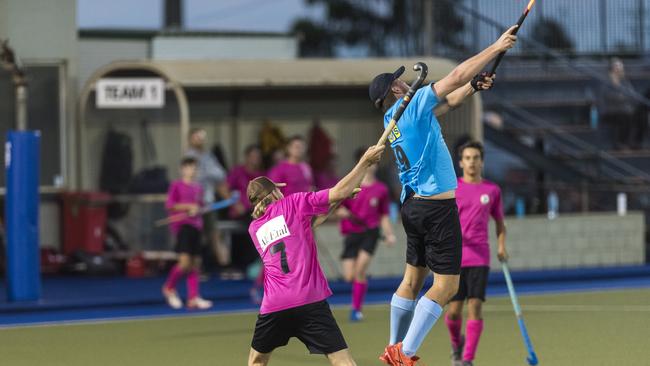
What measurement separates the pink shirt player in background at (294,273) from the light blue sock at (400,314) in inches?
54.1

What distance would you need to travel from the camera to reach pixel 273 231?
9.02 meters

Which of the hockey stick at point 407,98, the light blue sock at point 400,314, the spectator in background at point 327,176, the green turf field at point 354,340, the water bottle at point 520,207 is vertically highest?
the hockey stick at point 407,98

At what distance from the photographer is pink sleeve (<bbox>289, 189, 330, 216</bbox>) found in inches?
355

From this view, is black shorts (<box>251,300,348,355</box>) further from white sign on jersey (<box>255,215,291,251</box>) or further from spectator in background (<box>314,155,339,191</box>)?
spectator in background (<box>314,155,339,191</box>)

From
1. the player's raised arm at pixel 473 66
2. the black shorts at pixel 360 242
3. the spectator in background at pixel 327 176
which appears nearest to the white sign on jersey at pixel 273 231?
the player's raised arm at pixel 473 66

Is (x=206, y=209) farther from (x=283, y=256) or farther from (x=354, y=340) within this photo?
(x=283, y=256)

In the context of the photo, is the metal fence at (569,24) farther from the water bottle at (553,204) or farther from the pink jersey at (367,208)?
the pink jersey at (367,208)

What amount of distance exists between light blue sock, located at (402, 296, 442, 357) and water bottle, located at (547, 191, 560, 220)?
12.3m

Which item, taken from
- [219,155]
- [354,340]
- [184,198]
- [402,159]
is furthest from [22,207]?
[402,159]

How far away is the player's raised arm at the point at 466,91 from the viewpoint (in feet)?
30.4

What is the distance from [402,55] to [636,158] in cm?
489

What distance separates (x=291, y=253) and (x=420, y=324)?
4.50 ft

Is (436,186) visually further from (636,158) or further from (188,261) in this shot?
(636,158)

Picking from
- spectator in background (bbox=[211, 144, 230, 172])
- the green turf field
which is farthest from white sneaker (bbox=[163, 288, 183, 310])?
spectator in background (bbox=[211, 144, 230, 172])
